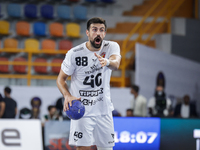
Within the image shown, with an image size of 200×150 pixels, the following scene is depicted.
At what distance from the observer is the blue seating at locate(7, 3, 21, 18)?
41.0 feet

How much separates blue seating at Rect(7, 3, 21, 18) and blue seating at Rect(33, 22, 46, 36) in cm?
95

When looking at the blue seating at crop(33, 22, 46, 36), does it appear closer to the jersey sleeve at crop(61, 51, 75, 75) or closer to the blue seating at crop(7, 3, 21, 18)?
the blue seating at crop(7, 3, 21, 18)

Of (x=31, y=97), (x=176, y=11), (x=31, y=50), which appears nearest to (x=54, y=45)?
(x=31, y=50)

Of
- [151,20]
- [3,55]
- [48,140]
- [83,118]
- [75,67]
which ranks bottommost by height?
[48,140]

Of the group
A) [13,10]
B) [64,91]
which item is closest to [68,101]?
[64,91]

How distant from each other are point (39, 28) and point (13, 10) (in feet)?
4.15

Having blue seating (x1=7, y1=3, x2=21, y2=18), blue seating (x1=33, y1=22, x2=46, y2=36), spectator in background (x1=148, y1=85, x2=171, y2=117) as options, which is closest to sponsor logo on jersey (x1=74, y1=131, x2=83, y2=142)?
spectator in background (x1=148, y1=85, x2=171, y2=117)

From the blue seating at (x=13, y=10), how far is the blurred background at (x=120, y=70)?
1.4 inches

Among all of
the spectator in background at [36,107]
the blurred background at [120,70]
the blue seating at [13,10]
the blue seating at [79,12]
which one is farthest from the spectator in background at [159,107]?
the blue seating at [13,10]

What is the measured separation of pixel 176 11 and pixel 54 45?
4.71 meters

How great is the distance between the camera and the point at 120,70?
1159 centimetres

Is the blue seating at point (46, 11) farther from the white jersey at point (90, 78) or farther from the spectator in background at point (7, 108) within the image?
the white jersey at point (90, 78)

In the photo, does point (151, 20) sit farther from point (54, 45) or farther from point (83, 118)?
point (83, 118)

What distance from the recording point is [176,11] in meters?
12.8
